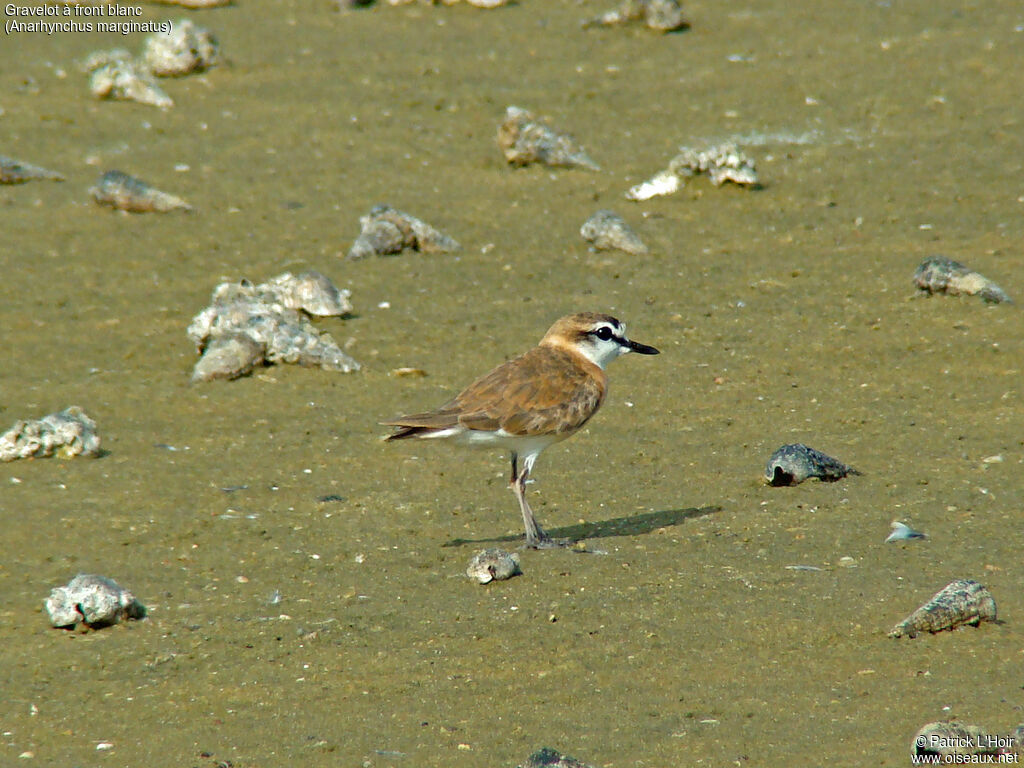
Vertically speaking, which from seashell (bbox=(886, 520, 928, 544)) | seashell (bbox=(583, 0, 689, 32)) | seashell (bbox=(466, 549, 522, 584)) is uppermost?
seashell (bbox=(583, 0, 689, 32))

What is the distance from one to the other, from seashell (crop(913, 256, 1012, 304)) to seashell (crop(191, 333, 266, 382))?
4686 millimetres

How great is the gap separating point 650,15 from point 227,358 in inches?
280

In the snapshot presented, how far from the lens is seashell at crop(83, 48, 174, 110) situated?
12.2 meters

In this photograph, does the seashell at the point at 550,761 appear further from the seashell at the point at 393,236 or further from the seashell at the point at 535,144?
the seashell at the point at 535,144

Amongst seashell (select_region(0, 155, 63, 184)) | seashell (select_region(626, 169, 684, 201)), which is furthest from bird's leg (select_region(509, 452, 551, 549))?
seashell (select_region(0, 155, 63, 184))

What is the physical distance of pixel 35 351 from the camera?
27.7 feet

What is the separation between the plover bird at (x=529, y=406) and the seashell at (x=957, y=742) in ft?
7.84

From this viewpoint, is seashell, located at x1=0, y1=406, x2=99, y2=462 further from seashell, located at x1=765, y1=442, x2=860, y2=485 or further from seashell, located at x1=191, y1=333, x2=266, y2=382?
seashell, located at x1=765, y1=442, x2=860, y2=485

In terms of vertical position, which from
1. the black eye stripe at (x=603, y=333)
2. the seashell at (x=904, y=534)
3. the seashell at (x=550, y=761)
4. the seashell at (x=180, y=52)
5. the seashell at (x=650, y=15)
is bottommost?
the seashell at (x=904, y=534)

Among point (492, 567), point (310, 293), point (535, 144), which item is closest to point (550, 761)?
point (492, 567)

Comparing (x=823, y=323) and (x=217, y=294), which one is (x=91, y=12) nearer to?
(x=217, y=294)

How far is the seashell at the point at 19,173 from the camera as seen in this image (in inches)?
422

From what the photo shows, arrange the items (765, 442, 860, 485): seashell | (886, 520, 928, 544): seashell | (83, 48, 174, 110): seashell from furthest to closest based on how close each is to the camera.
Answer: (83, 48, 174, 110): seashell, (765, 442, 860, 485): seashell, (886, 520, 928, 544): seashell

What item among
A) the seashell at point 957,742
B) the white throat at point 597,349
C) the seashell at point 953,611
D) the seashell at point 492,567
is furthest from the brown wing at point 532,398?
the seashell at point 957,742
